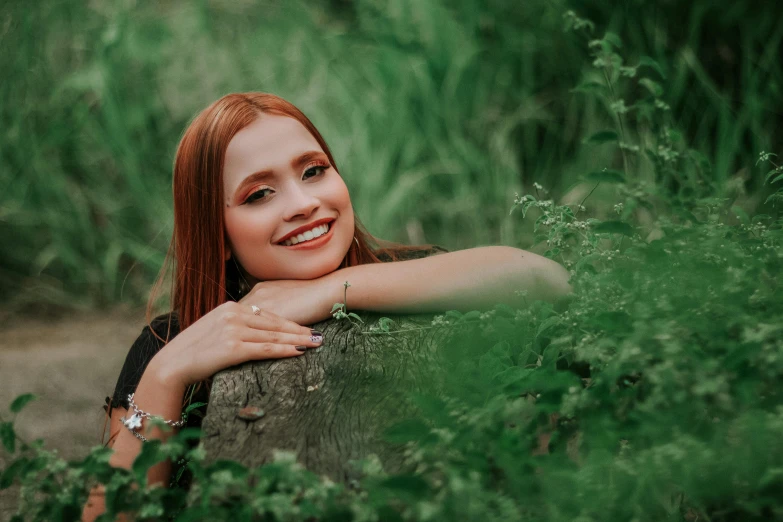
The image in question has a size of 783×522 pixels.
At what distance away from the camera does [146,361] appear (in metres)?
2.23

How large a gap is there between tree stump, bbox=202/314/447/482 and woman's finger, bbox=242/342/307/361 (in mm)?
14

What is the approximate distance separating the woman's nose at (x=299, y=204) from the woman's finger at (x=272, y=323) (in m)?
0.30

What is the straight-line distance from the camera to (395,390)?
5.17 ft

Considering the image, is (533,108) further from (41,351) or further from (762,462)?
(762,462)

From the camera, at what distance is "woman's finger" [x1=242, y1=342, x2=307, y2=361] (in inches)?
68.1

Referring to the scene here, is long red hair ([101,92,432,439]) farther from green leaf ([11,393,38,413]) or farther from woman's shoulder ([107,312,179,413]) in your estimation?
green leaf ([11,393,38,413])

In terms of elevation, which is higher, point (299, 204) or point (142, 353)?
point (299, 204)

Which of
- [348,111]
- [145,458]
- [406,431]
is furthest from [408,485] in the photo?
[348,111]

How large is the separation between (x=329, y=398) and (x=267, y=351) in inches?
9.0

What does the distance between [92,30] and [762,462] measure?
440 centimetres

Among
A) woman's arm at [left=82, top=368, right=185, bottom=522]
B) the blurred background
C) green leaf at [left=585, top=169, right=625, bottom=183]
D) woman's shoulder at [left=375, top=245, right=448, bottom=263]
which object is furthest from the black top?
the blurred background

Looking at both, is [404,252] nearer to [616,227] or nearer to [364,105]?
[616,227]

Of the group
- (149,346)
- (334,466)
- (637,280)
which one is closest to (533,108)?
(149,346)

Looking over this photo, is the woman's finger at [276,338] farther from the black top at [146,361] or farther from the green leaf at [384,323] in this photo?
the black top at [146,361]
